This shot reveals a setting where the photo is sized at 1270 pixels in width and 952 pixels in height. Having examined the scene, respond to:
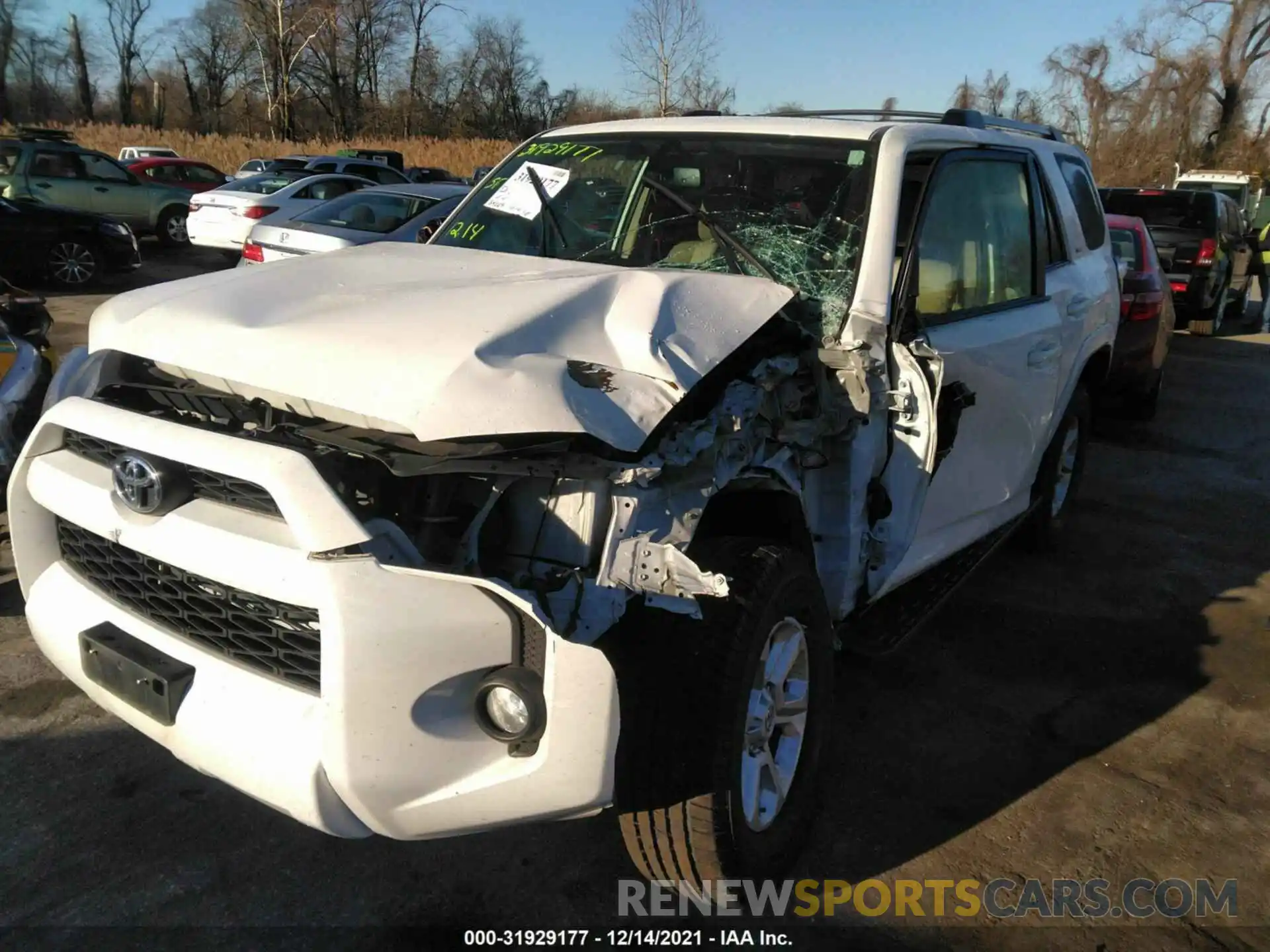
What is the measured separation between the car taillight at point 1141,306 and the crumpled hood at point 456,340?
599 cm

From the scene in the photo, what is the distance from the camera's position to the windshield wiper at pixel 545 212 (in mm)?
3520

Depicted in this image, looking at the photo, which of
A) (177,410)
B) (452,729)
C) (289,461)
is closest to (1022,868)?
(452,729)

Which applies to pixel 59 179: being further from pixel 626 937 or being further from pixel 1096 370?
pixel 626 937

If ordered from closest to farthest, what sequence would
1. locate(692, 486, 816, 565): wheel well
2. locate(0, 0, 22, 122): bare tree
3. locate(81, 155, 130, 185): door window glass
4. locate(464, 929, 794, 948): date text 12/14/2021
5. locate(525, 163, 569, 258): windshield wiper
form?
locate(464, 929, 794, 948): date text 12/14/2021 < locate(692, 486, 816, 565): wheel well < locate(525, 163, 569, 258): windshield wiper < locate(81, 155, 130, 185): door window glass < locate(0, 0, 22, 122): bare tree

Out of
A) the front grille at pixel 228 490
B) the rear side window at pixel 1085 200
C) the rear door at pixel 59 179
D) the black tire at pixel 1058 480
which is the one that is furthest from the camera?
the rear door at pixel 59 179

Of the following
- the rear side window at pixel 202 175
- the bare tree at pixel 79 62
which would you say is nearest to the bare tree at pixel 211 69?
the bare tree at pixel 79 62

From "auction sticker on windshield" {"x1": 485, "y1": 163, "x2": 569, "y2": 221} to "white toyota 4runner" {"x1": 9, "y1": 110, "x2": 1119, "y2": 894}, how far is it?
334mm

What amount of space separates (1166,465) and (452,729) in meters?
6.62

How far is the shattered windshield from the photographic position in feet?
10.3

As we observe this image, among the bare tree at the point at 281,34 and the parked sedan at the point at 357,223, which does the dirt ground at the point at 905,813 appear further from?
the bare tree at the point at 281,34

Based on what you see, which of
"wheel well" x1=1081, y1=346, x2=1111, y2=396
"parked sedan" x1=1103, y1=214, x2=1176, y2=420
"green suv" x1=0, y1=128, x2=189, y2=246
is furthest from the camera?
"green suv" x1=0, y1=128, x2=189, y2=246

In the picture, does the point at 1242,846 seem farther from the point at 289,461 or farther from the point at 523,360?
the point at 289,461

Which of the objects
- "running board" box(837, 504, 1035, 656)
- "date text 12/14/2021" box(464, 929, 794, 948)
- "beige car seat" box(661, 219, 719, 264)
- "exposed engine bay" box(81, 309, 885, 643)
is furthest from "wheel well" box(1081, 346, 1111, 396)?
"date text 12/14/2021" box(464, 929, 794, 948)

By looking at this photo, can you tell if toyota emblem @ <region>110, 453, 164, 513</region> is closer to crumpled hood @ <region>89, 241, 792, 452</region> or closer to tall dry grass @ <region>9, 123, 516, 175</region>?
crumpled hood @ <region>89, 241, 792, 452</region>
